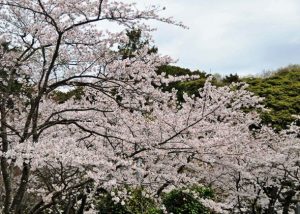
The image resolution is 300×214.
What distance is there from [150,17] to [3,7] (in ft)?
8.13

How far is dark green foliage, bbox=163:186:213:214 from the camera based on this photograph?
8.93 m

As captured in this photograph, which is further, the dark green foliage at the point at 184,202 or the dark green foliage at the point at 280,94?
the dark green foliage at the point at 280,94

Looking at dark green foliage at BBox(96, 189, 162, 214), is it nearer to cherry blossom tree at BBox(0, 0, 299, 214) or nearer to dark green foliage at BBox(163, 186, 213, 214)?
dark green foliage at BBox(163, 186, 213, 214)

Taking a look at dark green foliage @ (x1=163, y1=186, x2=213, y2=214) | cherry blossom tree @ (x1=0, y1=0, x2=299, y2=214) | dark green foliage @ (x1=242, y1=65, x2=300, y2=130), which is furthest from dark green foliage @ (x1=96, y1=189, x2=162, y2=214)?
dark green foliage @ (x1=242, y1=65, x2=300, y2=130)

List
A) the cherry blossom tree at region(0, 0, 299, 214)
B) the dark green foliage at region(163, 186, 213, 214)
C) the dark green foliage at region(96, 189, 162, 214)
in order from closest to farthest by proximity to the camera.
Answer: the cherry blossom tree at region(0, 0, 299, 214) < the dark green foliage at region(96, 189, 162, 214) < the dark green foliage at region(163, 186, 213, 214)

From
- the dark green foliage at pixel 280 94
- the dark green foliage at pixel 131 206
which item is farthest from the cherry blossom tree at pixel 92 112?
the dark green foliage at pixel 280 94

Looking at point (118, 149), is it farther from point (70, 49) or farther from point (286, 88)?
point (286, 88)

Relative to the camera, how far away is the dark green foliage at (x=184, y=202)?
29.3 ft

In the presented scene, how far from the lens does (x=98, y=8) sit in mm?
5492

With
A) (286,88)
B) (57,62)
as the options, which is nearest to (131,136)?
(57,62)

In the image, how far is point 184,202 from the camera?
9031mm

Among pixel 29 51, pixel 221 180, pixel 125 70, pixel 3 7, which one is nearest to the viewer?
pixel 125 70

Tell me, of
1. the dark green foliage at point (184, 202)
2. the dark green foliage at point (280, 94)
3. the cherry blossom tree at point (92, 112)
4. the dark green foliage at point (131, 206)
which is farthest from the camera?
the dark green foliage at point (280, 94)

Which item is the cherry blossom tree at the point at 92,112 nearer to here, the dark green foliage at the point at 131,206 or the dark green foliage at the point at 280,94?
the dark green foliage at the point at 131,206
